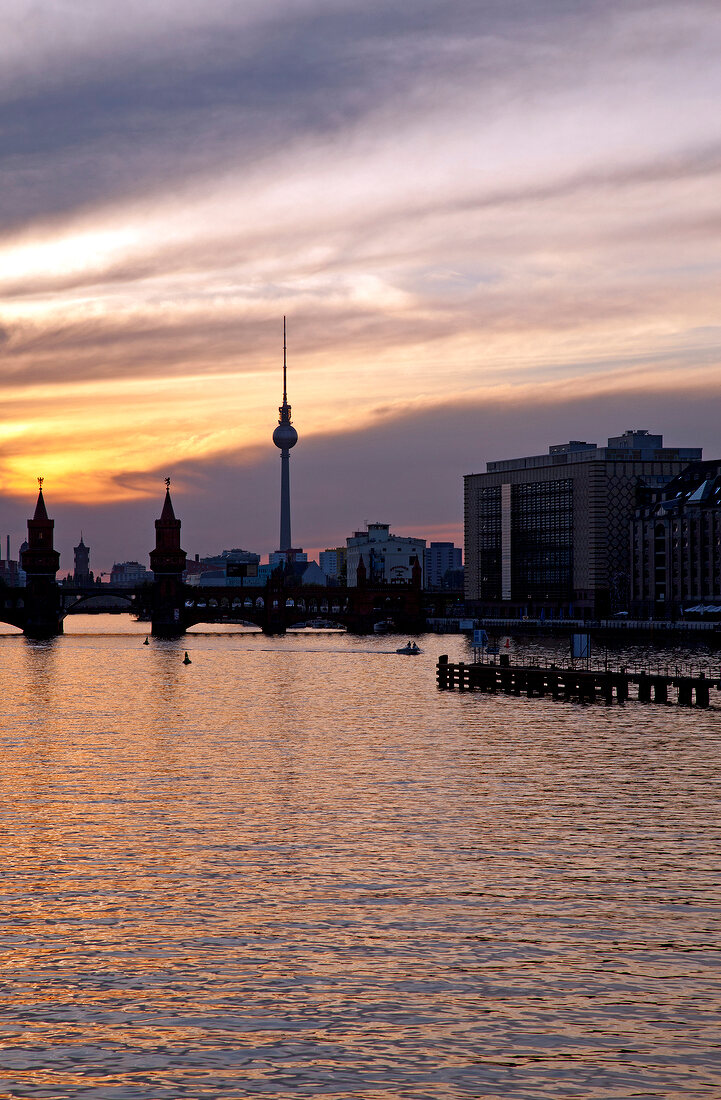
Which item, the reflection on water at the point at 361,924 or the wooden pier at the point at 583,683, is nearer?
the reflection on water at the point at 361,924

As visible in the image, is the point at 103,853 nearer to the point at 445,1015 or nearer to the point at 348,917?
the point at 348,917

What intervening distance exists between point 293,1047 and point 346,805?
2780 centimetres

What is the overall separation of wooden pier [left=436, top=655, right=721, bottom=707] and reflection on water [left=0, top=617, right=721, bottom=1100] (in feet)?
97.2

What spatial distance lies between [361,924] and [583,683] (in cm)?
7667

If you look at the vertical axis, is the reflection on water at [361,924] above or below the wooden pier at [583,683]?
below

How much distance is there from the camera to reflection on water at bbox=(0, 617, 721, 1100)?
23.6m

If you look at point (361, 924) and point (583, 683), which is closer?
point (361, 924)

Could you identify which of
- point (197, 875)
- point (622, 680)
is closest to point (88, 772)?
point (197, 875)

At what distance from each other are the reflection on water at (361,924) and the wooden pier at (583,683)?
2961 cm

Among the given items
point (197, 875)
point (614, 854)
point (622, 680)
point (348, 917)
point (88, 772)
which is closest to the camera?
point (348, 917)

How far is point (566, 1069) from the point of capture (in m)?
23.2

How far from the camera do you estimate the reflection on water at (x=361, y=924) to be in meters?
23.6

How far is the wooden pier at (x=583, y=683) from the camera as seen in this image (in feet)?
329

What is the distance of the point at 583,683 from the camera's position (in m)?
108
